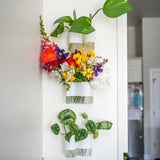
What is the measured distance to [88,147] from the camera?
1.01 meters

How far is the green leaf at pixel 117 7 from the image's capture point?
0.91 meters

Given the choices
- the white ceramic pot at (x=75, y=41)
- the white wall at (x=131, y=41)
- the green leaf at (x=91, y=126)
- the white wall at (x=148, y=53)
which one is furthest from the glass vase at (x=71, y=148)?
the white wall at (x=131, y=41)

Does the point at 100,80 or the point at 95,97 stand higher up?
the point at 100,80

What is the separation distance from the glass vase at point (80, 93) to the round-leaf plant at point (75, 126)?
0.28 feet

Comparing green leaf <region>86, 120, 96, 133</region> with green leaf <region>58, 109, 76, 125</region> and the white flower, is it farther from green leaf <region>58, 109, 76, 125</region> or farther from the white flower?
the white flower

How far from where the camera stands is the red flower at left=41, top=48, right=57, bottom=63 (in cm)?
95

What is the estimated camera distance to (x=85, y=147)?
3.31ft

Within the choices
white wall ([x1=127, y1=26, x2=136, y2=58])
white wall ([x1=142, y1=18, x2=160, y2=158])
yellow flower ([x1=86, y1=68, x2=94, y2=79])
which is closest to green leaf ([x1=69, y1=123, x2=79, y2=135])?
yellow flower ([x1=86, y1=68, x2=94, y2=79])

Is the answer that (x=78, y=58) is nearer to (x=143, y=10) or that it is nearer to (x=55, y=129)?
(x=55, y=129)

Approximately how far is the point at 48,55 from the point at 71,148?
22.7 inches

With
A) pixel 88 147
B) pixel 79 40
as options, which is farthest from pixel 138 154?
pixel 79 40

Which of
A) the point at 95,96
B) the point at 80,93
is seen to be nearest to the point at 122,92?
the point at 95,96

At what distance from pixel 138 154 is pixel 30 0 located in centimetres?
406

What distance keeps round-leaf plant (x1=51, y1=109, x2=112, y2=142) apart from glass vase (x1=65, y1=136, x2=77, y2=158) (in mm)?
25
